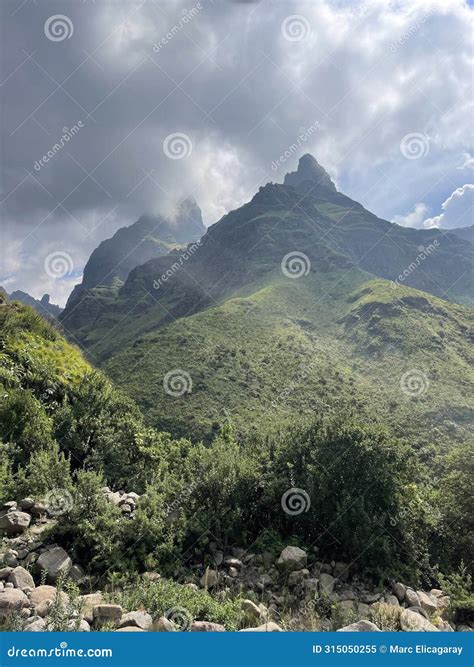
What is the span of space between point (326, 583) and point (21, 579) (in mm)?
5799

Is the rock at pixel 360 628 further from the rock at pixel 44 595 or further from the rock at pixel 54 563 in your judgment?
the rock at pixel 54 563

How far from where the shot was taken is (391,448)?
11.4m

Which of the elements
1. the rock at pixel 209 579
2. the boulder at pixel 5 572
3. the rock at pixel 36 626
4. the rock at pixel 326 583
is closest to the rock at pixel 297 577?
the rock at pixel 326 583

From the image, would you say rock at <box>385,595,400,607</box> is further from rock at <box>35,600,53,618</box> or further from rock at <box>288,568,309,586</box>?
rock at <box>35,600,53,618</box>

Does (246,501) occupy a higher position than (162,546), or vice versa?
(246,501)

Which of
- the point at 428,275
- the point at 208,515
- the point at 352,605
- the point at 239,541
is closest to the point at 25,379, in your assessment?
the point at 208,515

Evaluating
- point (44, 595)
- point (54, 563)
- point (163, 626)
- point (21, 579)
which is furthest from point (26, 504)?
point (163, 626)

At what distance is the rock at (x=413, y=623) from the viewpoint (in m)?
6.41

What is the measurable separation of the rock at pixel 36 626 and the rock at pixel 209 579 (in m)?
3.21

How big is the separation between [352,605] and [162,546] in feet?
12.8

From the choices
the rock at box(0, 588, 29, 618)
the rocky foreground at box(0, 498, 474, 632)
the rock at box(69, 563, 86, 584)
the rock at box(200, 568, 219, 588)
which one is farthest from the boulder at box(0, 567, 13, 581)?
the rock at box(200, 568, 219, 588)

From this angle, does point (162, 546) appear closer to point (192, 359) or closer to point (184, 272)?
point (192, 359)

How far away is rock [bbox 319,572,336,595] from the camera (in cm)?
773

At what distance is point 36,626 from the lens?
5.18 meters
